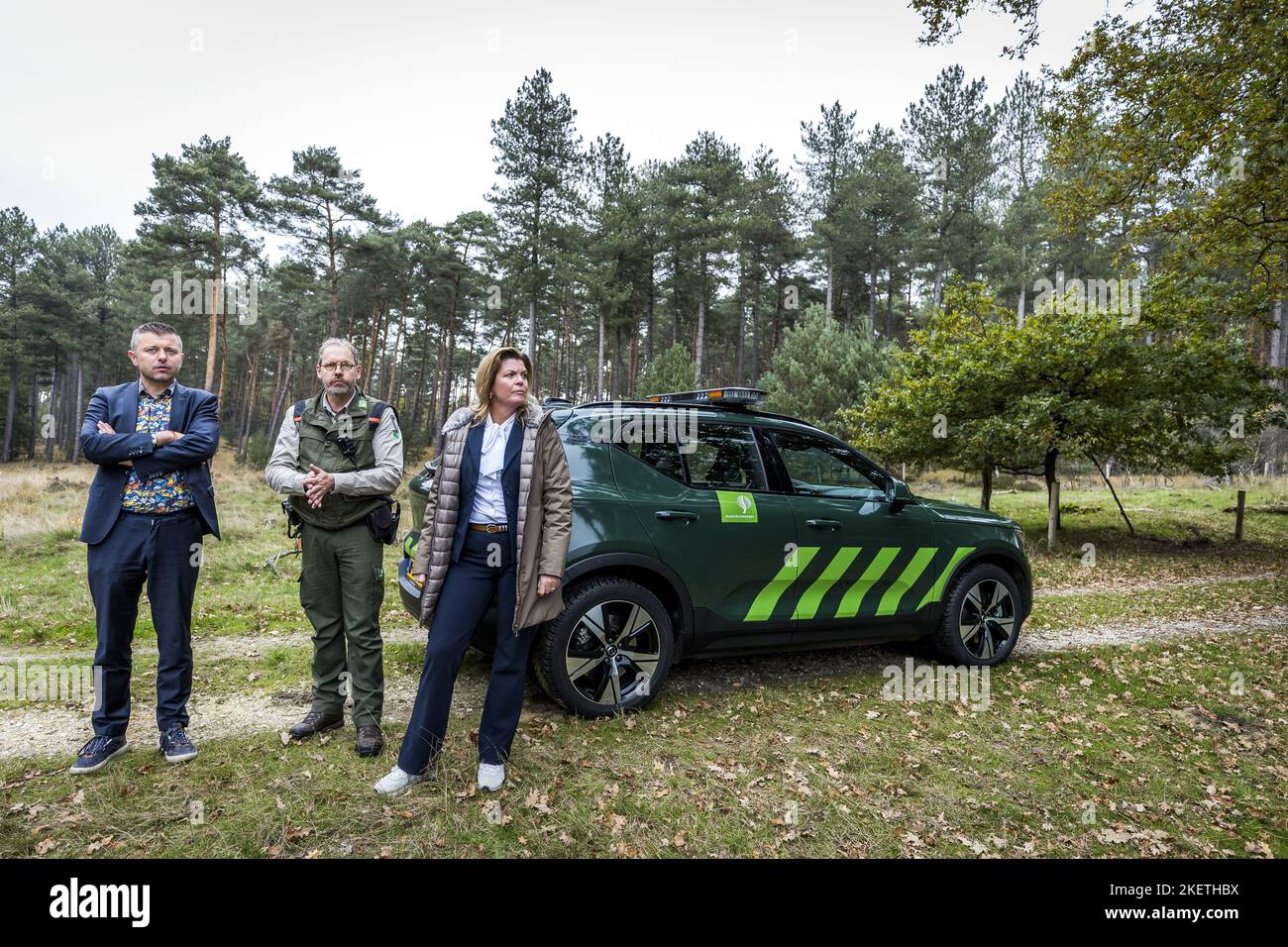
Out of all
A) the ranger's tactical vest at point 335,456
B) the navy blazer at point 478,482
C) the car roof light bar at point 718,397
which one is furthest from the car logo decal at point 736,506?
the ranger's tactical vest at point 335,456

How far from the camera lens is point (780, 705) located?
14.3 ft

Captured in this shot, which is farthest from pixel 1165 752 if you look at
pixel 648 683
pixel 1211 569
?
pixel 1211 569

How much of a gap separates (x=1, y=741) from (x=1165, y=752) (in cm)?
669

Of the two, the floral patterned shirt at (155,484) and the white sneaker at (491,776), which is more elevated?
the floral patterned shirt at (155,484)

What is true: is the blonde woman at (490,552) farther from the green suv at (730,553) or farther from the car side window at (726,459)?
the car side window at (726,459)

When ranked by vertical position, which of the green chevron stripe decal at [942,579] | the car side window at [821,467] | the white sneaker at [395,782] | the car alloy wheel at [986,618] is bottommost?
the white sneaker at [395,782]

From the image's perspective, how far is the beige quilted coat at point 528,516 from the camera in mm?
3049

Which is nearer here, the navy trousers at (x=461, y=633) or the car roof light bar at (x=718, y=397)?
the navy trousers at (x=461, y=633)

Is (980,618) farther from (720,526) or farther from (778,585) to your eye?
(720,526)

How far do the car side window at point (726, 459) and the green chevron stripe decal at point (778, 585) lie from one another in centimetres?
52

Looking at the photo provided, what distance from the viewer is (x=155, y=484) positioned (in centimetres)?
328

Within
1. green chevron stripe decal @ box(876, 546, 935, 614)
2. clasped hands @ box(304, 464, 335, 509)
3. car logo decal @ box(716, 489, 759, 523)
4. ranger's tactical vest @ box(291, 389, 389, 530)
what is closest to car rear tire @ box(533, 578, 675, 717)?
car logo decal @ box(716, 489, 759, 523)

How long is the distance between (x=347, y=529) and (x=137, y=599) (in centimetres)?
105

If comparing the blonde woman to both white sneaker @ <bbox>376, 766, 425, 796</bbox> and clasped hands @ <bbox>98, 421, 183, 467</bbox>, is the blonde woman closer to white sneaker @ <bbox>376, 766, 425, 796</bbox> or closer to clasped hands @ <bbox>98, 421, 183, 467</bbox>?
white sneaker @ <bbox>376, 766, 425, 796</bbox>
